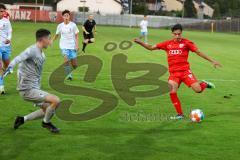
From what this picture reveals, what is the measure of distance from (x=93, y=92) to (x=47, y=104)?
5572 mm

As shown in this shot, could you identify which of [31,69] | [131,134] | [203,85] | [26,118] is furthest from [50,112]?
[203,85]

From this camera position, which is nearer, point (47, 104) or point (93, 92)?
point (47, 104)

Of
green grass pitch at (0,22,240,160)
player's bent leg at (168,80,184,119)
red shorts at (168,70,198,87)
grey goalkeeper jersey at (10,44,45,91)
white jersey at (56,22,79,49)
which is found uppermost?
white jersey at (56,22,79,49)

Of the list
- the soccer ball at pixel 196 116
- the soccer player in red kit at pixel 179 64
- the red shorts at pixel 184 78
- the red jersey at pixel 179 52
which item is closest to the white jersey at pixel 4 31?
the soccer player in red kit at pixel 179 64

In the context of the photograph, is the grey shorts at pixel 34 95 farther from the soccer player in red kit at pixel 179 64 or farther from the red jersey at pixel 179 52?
the red jersey at pixel 179 52

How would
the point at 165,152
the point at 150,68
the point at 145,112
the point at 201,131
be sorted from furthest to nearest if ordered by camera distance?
the point at 150,68 → the point at 145,112 → the point at 201,131 → the point at 165,152

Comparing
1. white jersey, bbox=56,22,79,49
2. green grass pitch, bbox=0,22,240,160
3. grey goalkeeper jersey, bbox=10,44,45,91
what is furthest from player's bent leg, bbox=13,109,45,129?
white jersey, bbox=56,22,79,49

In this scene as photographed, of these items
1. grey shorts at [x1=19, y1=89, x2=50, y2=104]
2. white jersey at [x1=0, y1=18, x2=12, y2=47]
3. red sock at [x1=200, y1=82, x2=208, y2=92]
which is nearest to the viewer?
grey shorts at [x1=19, y1=89, x2=50, y2=104]

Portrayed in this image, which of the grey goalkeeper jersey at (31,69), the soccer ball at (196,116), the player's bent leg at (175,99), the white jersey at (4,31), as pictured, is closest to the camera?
the grey goalkeeper jersey at (31,69)

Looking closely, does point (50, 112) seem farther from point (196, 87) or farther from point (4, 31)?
point (4, 31)

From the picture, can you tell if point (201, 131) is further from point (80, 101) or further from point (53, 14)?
point (53, 14)

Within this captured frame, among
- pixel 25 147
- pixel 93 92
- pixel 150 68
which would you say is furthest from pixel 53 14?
pixel 25 147

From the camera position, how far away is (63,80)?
18.2m

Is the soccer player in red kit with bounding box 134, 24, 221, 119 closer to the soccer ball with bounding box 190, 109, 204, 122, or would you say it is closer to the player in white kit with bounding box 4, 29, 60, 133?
the soccer ball with bounding box 190, 109, 204, 122
